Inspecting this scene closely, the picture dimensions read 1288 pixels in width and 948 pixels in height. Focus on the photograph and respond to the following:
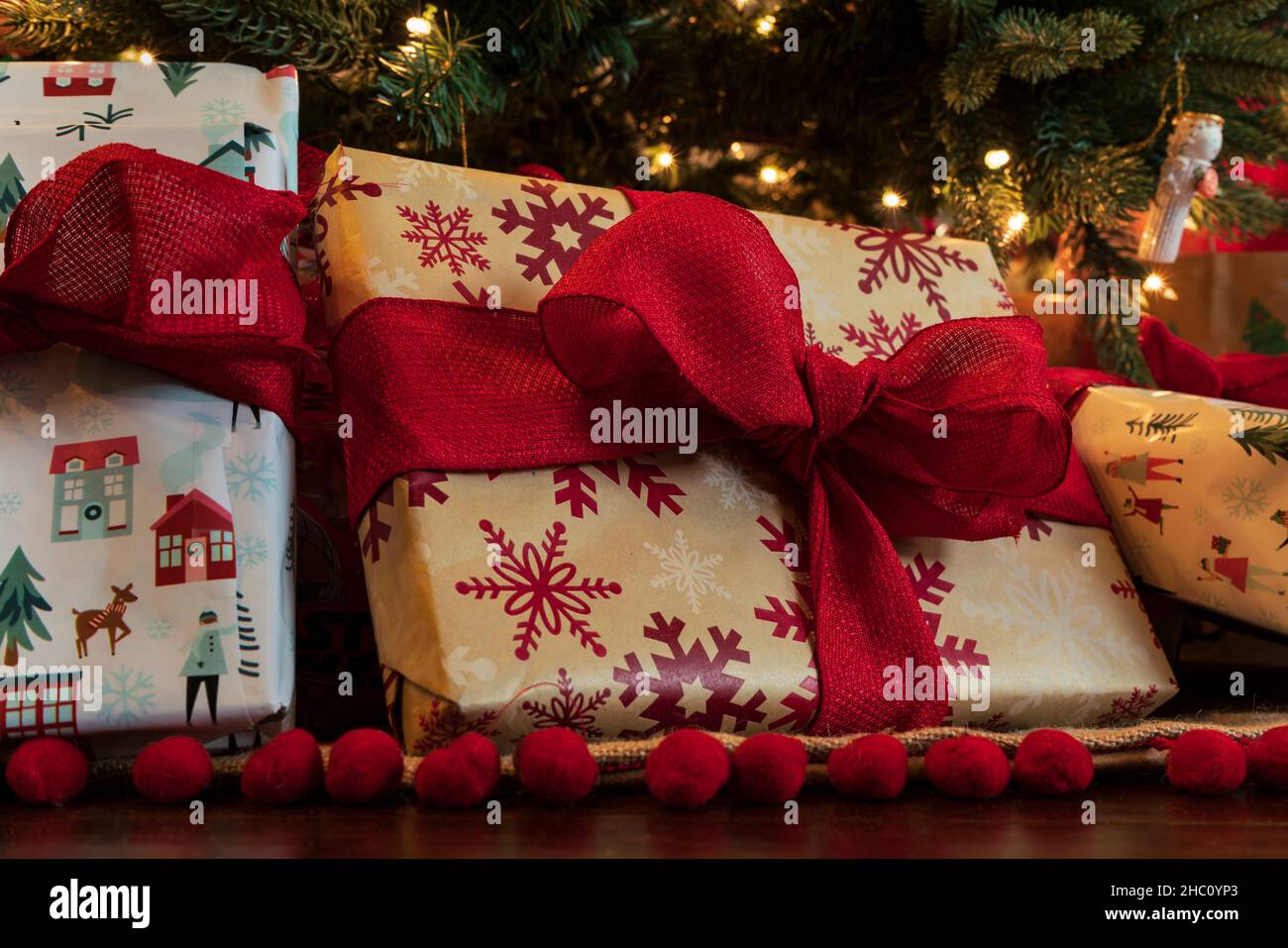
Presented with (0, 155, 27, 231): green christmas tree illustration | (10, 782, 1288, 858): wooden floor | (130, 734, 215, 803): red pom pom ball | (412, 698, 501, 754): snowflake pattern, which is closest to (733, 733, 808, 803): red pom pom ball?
(10, 782, 1288, 858): wooden floor

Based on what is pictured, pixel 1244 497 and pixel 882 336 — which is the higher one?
pixel 882 336

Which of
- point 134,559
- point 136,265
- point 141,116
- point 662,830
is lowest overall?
point 662,830

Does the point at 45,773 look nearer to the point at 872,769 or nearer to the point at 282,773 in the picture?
the point at 282,773

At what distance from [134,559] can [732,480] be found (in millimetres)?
295

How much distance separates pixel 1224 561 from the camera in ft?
2.28

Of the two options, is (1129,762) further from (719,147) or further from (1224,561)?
(719,147)

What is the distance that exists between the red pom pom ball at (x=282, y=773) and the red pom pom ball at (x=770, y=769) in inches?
7.0

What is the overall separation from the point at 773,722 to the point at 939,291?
334 mm

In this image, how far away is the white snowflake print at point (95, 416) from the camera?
54 centimetres

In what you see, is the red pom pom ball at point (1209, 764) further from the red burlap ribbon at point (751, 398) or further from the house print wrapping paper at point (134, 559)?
the house print wrapping paper at point (134, 559)

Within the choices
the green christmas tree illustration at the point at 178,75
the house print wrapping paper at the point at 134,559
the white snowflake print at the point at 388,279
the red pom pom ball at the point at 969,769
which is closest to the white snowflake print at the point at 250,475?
the house print wrapping paper at the point at 134,559

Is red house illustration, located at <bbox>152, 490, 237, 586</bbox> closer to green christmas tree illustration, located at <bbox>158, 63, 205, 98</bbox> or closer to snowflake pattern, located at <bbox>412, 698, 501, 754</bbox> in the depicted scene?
snowflake pattern, located at <bbox>412, 698, 501, 754</bbox>

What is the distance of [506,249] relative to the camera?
24.7 inches

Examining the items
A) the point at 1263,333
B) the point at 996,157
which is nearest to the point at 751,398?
the point at 996,157
